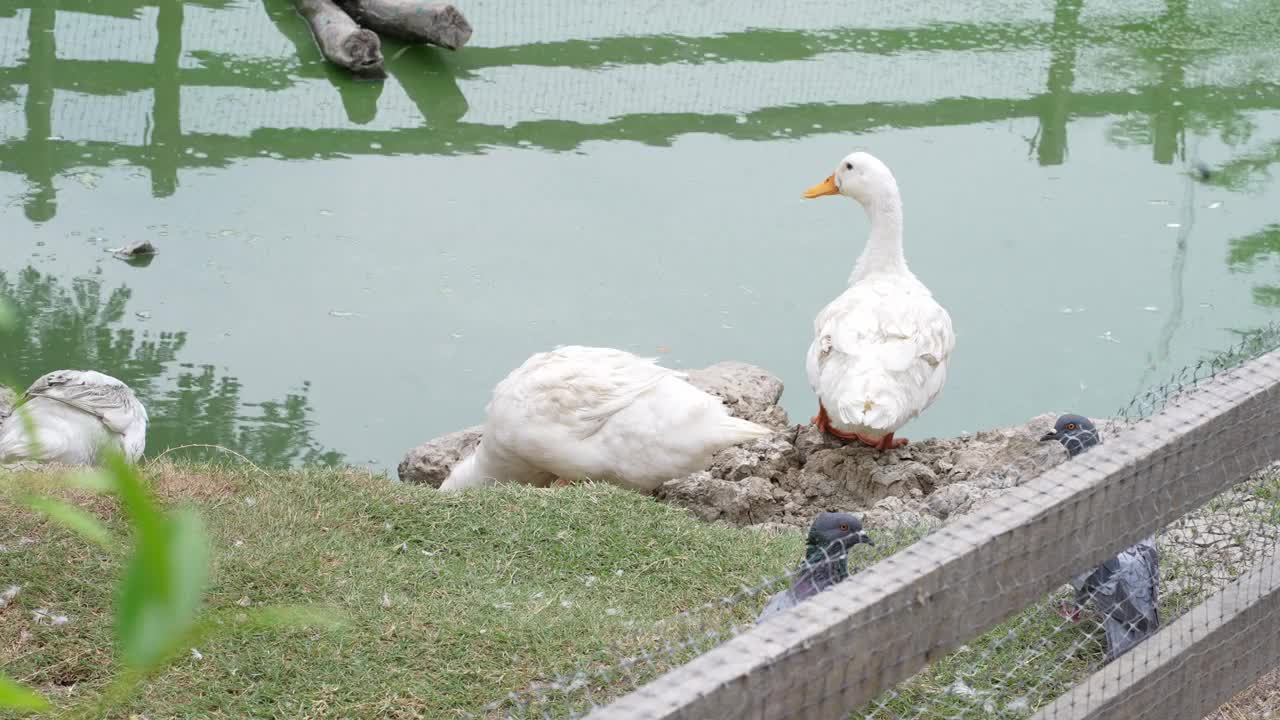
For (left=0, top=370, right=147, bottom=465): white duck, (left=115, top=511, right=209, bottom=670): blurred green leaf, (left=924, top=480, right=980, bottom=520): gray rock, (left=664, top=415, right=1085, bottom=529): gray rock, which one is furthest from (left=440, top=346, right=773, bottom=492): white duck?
(left=115, top=511, right=209, bottom=670): blurred green leaf

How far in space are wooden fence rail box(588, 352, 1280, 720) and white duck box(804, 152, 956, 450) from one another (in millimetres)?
2187

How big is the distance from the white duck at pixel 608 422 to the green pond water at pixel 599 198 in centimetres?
80

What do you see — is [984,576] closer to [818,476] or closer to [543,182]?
[818,476]

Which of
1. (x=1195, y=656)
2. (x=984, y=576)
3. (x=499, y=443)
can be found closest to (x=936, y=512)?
(x=499, y=443)

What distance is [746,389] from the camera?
5.37 metres

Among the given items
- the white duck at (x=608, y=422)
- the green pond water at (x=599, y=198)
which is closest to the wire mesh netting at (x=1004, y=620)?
the white duck at (x=608, y=422)

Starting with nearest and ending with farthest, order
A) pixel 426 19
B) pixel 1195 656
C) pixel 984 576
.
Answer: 1. pixel 984 576
2. pixel 1195 656
3. pixel 426 19

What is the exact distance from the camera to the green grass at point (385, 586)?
9.98 ft

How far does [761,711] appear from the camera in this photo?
135 cm

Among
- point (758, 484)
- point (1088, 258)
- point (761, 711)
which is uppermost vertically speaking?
point (761, 711)

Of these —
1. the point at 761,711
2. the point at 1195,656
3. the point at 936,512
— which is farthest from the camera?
the point at 936,512

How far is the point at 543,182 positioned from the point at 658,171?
2.15 feet

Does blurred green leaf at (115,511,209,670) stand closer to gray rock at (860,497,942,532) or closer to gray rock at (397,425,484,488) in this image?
gray rock at (860,497,942,532)

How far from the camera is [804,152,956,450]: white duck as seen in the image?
14.3 ft
